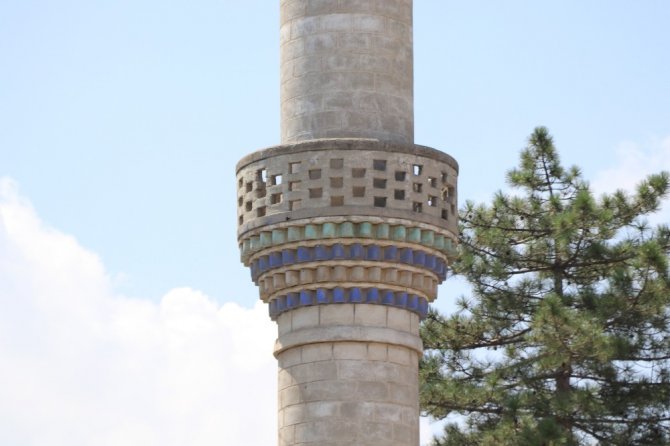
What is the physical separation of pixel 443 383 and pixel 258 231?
7.74 meters

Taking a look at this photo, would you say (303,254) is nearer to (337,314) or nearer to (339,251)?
(339,251)

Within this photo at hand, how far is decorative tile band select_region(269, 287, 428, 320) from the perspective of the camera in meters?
20.4

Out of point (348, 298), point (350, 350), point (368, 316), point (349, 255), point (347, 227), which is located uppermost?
point (347, 227)

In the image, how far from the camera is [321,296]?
2050 centimetres

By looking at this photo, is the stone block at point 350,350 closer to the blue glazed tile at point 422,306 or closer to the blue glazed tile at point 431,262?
the blue glazed tile at point 422,306

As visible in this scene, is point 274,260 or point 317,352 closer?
point 317,352

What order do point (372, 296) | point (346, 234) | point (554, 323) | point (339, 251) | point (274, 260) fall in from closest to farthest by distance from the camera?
point (346, 234) → point (339, 251) → point (372, 296) → point (274, 260) → point (554, 323)

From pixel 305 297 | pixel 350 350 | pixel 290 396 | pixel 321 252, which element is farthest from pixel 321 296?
pixel 290 396

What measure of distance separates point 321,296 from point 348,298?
1.02 feet

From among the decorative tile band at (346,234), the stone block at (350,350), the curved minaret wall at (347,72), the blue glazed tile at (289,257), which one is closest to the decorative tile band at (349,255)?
the blue glazed tile at (289,257)

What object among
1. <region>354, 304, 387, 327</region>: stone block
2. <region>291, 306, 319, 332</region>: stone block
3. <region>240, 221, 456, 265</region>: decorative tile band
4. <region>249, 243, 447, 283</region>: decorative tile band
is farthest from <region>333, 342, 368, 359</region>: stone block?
<region>240, 221, 456, 265</region>: decorative tile band

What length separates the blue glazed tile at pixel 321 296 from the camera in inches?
806

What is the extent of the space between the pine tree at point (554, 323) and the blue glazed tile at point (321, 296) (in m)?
5.89

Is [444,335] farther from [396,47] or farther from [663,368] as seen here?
[396,47]
